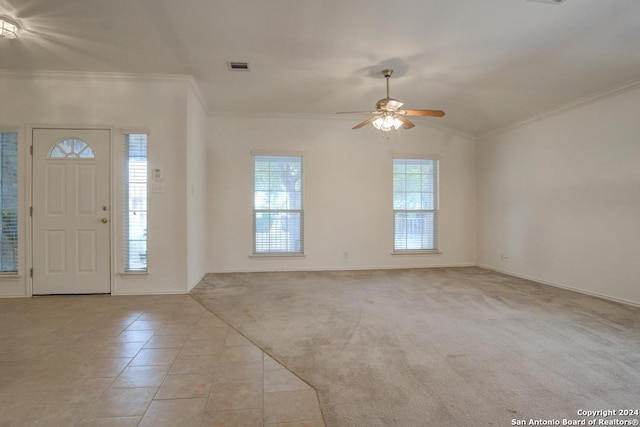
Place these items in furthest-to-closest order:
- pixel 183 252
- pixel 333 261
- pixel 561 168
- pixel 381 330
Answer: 1. pixel 333 261
2. pixel 561 168
3. pixel 183 252
4. pixel 381 330

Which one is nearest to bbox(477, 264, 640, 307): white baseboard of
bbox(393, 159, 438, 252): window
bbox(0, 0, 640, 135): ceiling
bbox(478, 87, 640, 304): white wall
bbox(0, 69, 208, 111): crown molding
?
bbox(478, 87, 640, 304): white wall

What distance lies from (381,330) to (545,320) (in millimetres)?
1733

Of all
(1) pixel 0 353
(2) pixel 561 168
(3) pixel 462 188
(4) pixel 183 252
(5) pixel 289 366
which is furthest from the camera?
(3) pixel 462 188

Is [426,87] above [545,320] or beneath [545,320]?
above

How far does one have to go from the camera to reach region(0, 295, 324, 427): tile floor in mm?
1628

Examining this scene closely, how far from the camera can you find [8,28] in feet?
8.92

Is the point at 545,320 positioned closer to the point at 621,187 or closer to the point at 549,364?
the point at 549,364

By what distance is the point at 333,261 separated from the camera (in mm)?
5484

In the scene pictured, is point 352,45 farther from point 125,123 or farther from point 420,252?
point 420,252

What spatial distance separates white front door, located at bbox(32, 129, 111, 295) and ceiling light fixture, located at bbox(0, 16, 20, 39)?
1185 millimetres

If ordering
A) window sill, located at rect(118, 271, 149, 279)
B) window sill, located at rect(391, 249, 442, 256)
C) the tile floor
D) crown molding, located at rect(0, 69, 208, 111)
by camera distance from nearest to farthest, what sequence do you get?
the tile floor → crown molding, located at rect(0, 69, 208, 111) → window sill, located at rect(118, 271, 149, 279) → window sill, located at rect(391, 249, 442, 256)

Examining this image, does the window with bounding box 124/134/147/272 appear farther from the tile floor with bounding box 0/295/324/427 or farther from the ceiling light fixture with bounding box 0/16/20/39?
the ceiling light fixture with bounding box 0/16/20/39

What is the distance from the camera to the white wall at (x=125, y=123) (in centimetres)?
374

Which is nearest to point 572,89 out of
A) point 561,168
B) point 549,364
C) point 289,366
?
point 561,168
